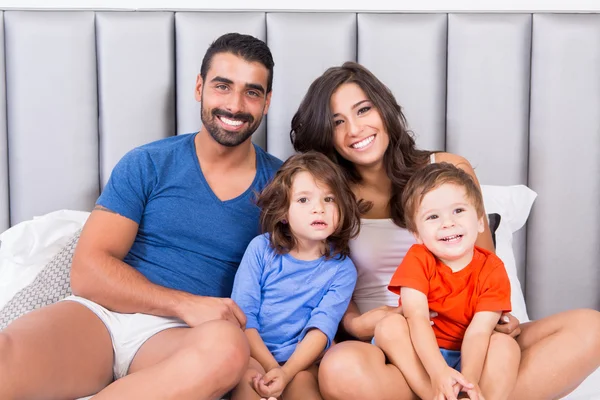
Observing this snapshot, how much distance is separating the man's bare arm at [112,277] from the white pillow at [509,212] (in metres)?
0.95

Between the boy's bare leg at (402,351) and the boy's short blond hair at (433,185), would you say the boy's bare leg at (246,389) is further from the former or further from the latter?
the boy's short blond hair at (433,185)

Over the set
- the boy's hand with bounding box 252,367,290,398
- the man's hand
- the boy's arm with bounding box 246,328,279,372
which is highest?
the man's hand

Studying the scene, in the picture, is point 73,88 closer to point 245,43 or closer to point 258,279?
point 245,43

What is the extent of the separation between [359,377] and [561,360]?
1.38 feet

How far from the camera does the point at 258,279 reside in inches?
62.2

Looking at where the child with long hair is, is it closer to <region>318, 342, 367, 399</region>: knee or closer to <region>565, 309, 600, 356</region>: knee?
<region>318, 342, 367, 399</region>: knee

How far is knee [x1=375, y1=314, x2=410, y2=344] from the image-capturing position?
1.39m

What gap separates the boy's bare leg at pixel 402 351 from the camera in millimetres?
1339

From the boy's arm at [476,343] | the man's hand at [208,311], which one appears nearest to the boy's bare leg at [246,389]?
the man's hand at [208,311]

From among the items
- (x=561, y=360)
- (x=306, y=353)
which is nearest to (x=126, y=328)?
(x=306, y=353)

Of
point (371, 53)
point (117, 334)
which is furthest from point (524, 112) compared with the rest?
point (117, 334)

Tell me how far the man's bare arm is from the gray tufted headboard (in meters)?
0.54

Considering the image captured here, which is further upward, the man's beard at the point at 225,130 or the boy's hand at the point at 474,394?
the man's beard at the point at 225,130

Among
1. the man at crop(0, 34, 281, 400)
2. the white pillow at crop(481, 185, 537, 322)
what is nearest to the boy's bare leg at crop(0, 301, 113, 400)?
the man at crop(0, 34, 281, 400)
